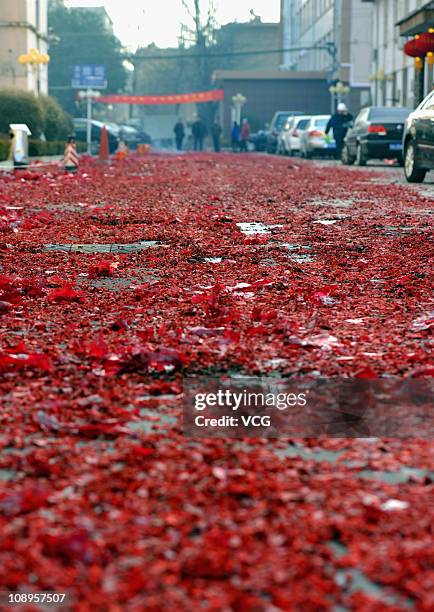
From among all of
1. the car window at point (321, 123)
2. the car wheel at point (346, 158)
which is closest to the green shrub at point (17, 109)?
the car window at point (321, 123)

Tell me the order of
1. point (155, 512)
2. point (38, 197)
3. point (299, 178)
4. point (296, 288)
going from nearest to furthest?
point (155, 512) < point (296, 288) < point (38, 197) < point (299, 178)

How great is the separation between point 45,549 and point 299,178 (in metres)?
23.3

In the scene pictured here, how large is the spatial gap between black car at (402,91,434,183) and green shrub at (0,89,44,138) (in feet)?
93.2

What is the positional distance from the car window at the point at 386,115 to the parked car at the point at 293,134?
13.2 m

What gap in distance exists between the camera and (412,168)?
72.6 feet

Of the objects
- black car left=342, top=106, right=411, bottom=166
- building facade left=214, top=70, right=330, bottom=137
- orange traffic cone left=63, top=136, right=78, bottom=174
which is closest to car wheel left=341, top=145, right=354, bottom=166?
black car left=342, top=106, right=411, bottom=166

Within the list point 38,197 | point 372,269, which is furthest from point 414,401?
point 38,197

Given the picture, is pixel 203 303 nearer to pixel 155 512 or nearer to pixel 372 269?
pixel 372 269

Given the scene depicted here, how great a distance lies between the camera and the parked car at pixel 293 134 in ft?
153

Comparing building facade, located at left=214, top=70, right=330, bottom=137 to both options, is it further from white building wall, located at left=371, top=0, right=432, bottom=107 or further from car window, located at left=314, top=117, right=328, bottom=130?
car window, located at left=314, top=117, right=328, bottom=130

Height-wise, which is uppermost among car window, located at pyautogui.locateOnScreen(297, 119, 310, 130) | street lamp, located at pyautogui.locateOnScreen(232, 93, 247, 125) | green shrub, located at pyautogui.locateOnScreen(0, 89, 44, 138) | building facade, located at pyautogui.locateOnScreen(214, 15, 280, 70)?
building facade, located at pyautogui.locateOnScreen(214, 15, 280, 70)

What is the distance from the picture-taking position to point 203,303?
6.79 metres

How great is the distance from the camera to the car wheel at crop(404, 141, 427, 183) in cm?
2162

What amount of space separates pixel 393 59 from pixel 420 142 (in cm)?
3884
